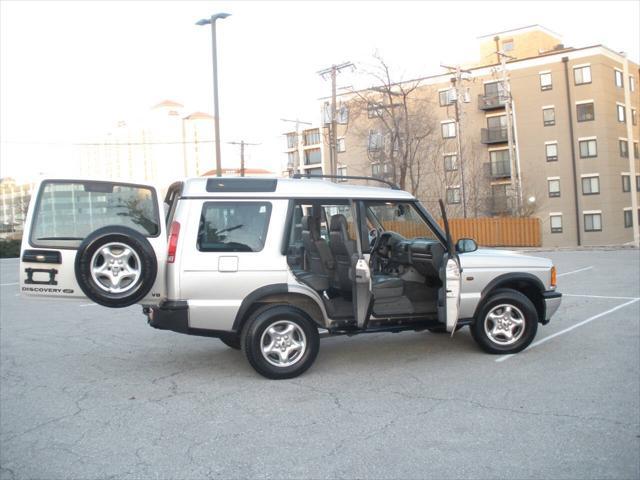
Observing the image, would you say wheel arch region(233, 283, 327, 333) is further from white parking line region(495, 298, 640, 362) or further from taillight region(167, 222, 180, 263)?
white parking line region(495, 298, 640, 362)

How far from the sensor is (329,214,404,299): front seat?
663 cm

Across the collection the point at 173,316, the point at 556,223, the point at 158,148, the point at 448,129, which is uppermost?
the point at 158,148

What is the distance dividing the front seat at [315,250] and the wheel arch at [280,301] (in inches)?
14.1

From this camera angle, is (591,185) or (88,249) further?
(591,185)

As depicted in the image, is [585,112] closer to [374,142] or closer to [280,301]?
[374,142]

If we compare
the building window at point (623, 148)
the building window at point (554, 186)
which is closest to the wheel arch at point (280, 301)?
the building window at point (554, 186)

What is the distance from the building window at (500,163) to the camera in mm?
50406

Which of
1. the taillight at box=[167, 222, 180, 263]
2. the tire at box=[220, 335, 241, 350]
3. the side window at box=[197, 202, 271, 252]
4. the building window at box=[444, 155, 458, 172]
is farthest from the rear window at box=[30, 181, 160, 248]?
the building window at box=[444, 155, 458, 172]

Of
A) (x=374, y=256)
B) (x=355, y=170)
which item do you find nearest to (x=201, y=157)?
(x=355, y=170)

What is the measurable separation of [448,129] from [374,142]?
1483cm

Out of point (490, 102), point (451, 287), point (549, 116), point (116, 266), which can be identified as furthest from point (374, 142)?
point (116, 266)

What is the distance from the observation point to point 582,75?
4559cm

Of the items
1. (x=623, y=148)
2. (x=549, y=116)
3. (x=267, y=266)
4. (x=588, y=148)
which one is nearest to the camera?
(x=267, y=266)

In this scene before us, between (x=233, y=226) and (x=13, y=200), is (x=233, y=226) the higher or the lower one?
the lower one
